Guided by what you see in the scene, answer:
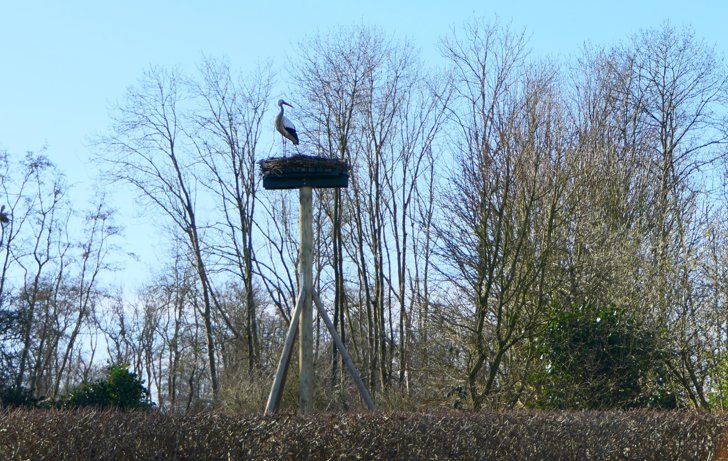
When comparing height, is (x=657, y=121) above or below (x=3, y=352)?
above

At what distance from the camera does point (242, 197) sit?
99.6 feet

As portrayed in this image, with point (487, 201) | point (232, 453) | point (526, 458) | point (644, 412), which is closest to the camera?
point (232, 453)

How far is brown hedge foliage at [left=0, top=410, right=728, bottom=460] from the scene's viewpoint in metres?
7.93

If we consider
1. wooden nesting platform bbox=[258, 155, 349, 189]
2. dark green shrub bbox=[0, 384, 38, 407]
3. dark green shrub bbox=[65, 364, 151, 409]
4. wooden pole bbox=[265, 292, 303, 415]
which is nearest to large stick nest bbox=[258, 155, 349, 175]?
wooden nesting platform bbox=[258, 155, 349, 189]

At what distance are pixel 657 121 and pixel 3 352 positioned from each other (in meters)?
18.7

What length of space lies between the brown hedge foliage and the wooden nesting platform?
445 cm

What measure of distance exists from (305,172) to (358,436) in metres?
5.50

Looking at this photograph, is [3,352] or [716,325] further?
[3,352]

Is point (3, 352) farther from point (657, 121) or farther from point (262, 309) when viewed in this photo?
point (657, 121)

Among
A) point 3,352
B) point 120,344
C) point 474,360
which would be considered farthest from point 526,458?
point 120,344

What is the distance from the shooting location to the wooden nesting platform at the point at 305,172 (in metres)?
13.7

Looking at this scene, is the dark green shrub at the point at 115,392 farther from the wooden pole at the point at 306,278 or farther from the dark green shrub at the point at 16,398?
the wooden pole at the point at 306,278

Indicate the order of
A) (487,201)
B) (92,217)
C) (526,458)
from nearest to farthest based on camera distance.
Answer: (526,458)
(487,201)
(92,217)

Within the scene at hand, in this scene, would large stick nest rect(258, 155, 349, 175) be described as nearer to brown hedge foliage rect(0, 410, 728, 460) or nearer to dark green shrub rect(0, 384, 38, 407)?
brown hedge foliage rect(0, 410, 728, 460)
